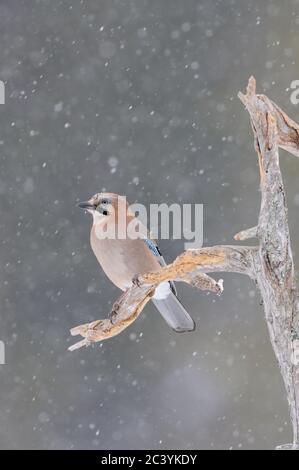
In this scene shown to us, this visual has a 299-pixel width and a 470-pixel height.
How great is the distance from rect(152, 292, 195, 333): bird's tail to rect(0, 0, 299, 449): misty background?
391 cm

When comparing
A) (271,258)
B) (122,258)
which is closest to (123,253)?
(122,258)

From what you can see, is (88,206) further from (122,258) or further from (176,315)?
(176,315)

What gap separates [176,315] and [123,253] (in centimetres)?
31

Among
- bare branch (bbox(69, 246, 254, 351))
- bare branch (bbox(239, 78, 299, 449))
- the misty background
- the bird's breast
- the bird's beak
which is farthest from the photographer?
the misty background

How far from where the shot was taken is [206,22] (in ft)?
28.7

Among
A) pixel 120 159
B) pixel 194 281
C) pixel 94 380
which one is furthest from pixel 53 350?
pixel 194 281

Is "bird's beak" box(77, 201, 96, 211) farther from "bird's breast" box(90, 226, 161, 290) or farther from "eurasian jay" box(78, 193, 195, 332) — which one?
"bird's breast" box(90, 226, 161, 290)

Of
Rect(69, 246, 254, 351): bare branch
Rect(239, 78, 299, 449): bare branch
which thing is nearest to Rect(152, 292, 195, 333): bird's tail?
Rect(69, 246, 254, 351): bare branch

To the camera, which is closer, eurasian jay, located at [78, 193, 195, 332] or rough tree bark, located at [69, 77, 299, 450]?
rough tree bark, located at [69, 77, 299, 450]

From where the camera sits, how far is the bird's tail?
3389mm

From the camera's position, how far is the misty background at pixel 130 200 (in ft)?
24.8

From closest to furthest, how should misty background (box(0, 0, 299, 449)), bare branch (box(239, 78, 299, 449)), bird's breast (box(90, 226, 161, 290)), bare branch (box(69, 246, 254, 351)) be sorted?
bare branch (box(239, 78, 299, 449)) < bare branch (box(69, 246, 254, 351)) < bird's breast (box(90, 226, 161, 290)) < misty background (box(0, 0, 299, 449))

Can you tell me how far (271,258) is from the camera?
2.61 meters

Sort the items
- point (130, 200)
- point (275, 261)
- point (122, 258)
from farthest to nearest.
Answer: point (130, 200) < point (122, 258) < point (275, 261)
